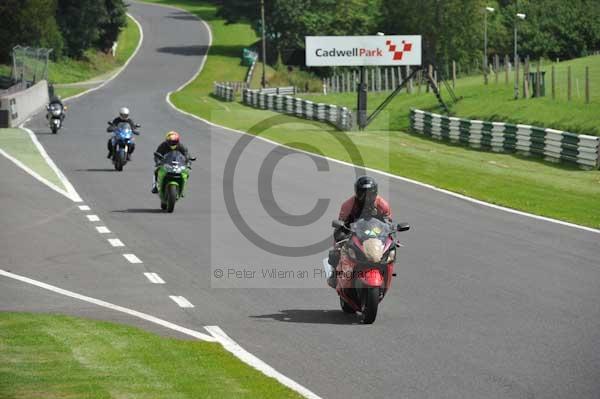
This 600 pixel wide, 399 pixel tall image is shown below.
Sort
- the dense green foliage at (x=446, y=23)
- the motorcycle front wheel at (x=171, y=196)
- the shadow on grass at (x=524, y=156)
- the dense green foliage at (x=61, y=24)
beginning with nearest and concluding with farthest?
the motorcycle front wheel at (x=171, y=196) → the shadow on grass at (x=524, y=156) → the dense green foliage at (x=61, y=24) → the dense green foliage at (x=446, y=23)

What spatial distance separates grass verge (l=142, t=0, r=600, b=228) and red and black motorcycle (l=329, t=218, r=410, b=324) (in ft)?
33.2

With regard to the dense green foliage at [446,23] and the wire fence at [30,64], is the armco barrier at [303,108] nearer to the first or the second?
the wire fence at [30,64]

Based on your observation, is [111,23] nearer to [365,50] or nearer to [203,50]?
[203,50]

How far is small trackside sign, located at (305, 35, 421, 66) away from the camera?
5784 centimetres

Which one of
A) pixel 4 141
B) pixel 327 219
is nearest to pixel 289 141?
pixel 4 141

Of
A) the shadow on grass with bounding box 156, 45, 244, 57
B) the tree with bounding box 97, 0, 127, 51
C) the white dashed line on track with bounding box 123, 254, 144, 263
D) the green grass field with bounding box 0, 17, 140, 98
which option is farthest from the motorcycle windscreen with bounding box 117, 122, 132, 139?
the shadow on grass with bounding box 156, 45, 244, 57

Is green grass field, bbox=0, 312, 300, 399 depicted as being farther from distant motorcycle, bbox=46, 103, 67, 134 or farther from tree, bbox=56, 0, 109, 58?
tree, bbox=56, 0, 109, 58

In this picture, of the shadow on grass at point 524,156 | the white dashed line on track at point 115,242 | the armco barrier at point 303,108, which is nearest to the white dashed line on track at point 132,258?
the white dashed line on track at point 115,242

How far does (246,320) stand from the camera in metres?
13.8

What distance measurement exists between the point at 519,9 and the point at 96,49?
131 feet

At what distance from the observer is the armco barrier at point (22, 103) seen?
4950 centimetres

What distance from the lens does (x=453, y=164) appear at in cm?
3694

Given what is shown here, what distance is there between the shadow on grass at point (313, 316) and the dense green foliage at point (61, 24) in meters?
79.5

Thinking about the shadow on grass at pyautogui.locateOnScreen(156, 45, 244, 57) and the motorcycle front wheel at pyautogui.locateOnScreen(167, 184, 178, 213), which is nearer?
the motorcycle front wheel at pyautogui.locateOnScreen(167, 184, 178, 213)
